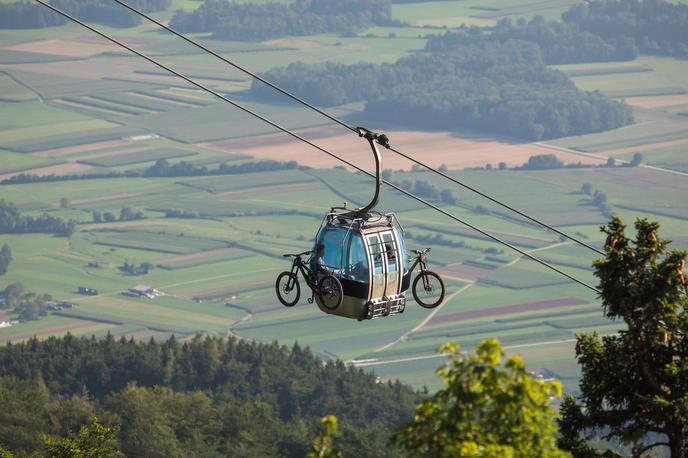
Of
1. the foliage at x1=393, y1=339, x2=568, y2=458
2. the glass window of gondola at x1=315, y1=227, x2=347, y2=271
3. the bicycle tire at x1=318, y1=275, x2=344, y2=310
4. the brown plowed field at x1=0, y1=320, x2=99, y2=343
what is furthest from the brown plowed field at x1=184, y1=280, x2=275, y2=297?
the foliage at x1=393, y1=339, x2=568, y2=458

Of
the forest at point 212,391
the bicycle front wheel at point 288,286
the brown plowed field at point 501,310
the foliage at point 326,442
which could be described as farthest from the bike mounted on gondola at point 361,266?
the brown plowed field at point 501,310

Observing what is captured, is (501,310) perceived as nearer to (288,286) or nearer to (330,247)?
(288,286)

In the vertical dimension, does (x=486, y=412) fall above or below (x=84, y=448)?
above

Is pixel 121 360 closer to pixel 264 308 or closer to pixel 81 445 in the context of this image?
pixel 264 308

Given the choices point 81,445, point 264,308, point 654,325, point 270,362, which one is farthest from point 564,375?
point 654,325

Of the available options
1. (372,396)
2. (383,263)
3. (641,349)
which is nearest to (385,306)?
(383,263)

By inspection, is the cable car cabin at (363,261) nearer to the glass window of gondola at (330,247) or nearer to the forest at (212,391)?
the glass window of gondola at (330,247)

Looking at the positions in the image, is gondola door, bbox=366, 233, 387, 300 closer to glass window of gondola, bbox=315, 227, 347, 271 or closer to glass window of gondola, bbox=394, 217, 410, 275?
glass window of gondola, bbox=394, 217, 410, 275
